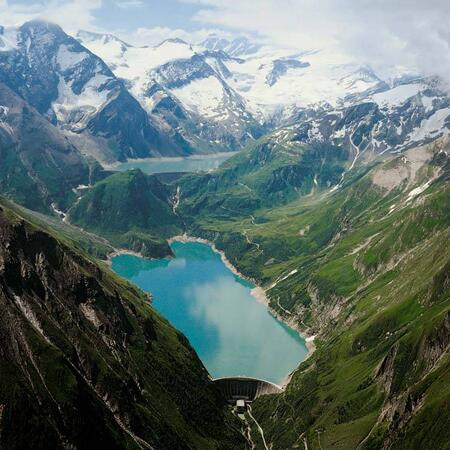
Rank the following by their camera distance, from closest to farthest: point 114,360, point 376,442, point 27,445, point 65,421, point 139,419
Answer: point 27,445 < point 65,421 < point 376,442 < point 139,419 < point 114,360

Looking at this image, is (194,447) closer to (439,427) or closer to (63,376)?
(63,376)

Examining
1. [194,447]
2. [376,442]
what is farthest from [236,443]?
[376,442]

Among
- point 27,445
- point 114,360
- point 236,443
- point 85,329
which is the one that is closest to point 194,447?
point 236,443

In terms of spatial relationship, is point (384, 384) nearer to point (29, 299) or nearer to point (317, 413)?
point (317, 413)

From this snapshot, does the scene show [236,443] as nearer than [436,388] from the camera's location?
No

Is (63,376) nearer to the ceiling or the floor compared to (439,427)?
nearer to the ceiling

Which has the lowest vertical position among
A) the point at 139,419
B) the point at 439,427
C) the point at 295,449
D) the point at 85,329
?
the point at 439,427

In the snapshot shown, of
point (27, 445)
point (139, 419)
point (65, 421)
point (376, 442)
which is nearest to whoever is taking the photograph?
point (27, 445)
